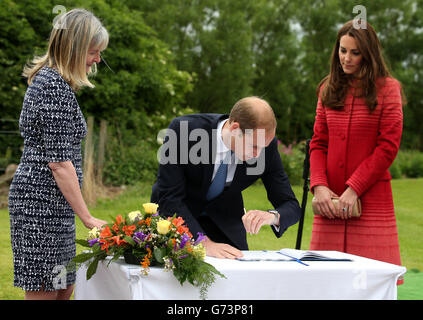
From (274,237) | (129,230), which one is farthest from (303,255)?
(274,237)

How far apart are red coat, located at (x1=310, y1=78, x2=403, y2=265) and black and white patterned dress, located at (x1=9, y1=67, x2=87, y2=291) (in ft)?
5.45

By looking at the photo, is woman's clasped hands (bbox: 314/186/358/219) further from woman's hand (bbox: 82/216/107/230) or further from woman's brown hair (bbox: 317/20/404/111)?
woman's hand (bbox: 82/216/107/230)

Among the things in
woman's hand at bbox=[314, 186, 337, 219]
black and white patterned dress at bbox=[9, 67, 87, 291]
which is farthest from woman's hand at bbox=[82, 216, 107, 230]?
woman's hand at bbox=[314, 186, 337, 219]

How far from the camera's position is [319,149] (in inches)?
156

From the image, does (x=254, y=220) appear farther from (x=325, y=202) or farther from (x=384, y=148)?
(x=384, y=148)

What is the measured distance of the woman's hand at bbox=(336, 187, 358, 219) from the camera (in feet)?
12.0

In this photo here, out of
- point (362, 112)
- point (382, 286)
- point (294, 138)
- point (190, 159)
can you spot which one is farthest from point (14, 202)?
→ point (294, 138)

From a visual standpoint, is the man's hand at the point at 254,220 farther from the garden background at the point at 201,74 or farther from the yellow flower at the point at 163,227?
the garden background at the point at 201,74

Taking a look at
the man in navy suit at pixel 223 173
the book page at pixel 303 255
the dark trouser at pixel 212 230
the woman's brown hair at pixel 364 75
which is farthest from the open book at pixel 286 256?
the woman's brown hair at pixel 364 75

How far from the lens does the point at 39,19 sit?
1412 centimetres

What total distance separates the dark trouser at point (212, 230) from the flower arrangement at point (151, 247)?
29.7 inches

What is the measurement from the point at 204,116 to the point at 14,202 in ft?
3.85

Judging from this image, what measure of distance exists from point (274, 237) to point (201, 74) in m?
18.8
